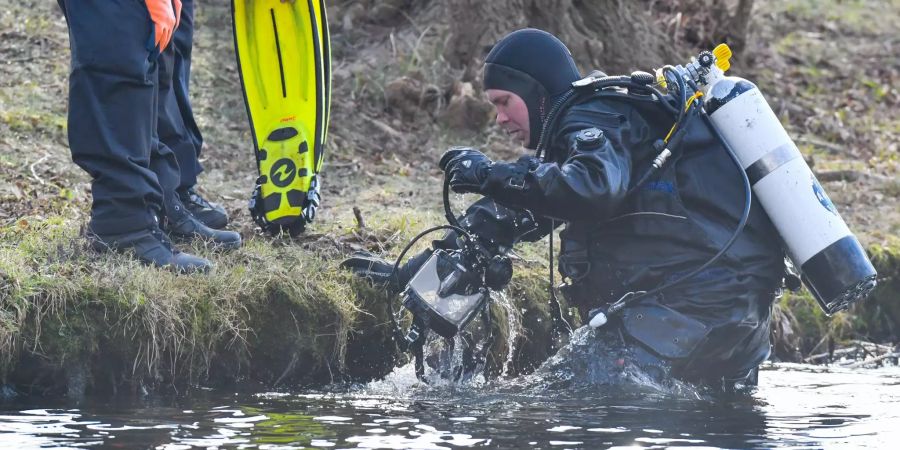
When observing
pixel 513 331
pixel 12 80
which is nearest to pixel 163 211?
pixel 513 331

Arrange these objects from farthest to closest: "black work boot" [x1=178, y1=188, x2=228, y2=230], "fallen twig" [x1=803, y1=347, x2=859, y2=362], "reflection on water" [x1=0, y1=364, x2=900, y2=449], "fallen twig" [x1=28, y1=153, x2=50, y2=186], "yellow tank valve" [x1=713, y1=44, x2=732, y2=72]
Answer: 1. "fallen twig" [x1=28, y1=153, x2=50, y2=186]
2. "fallen twig" [x1=803, y1=347, x2=859, y2=362]
3. "black work boot" [x1=178, y1=188, x2=228, y2=230]
4. "yellow tank valve" [x1=713, y1=44, x2=732, y2=72]
5. "reflection on water" [x1=0, y1=364, x2=900, y2=449]

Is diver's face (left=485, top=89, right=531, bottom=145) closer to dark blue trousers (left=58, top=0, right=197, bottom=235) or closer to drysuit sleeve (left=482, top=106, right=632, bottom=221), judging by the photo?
drysuit sleeve (left=482, top=106, right=632, bottom=221)

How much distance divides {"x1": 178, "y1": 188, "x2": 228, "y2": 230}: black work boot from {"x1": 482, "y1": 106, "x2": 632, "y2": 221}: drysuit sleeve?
4.90 ft

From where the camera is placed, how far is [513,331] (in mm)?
5500

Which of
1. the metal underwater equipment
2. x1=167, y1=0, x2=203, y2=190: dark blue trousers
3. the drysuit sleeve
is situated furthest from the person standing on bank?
the drysuit sleeve

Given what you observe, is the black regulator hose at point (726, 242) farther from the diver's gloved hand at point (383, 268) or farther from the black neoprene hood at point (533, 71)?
the diver's gloved hand at point (383, 268)

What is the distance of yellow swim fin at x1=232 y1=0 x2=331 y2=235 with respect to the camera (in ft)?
18.6

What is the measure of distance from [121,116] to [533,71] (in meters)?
1.42

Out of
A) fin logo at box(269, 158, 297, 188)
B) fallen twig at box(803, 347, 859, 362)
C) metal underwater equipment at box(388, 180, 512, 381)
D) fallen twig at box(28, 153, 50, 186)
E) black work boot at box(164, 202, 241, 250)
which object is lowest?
fallen twig at box(803, 347, 859, 362)

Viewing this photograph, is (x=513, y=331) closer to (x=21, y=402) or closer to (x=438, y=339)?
(x=438, y=339)

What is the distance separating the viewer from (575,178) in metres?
4.45

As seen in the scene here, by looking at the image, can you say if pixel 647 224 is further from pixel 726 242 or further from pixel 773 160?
pixel 773 160

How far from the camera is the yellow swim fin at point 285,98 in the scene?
5.67 metres

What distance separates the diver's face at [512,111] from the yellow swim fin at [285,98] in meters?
1.03
